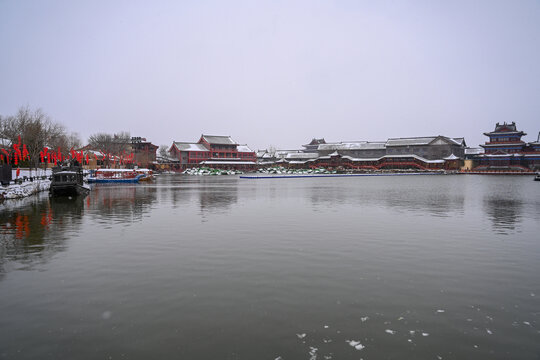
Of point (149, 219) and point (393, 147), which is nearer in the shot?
point (149, 219)

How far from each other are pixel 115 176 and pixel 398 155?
241ft

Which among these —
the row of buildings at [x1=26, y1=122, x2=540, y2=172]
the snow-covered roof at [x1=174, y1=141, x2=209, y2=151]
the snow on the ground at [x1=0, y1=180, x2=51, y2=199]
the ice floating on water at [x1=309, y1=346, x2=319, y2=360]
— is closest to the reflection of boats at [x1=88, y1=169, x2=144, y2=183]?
the snow on the ground at [x1=0, y1=180, x2=51, y2=199]

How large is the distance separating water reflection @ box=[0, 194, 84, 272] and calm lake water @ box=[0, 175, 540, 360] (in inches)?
4.4

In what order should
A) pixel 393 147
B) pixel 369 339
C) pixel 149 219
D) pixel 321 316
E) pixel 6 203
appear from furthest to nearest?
pixel 393 147 < pixel 6 203 < pixel 149 219 < pixel 321 316 < pixel 369 339

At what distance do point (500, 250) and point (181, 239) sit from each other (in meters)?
10.2

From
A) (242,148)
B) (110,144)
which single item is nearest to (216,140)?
(242,148)

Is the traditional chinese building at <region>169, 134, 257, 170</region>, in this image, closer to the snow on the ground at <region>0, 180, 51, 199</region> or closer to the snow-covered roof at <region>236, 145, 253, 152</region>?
the snow-covered roof at <region>236, 145, 253, 152</region>

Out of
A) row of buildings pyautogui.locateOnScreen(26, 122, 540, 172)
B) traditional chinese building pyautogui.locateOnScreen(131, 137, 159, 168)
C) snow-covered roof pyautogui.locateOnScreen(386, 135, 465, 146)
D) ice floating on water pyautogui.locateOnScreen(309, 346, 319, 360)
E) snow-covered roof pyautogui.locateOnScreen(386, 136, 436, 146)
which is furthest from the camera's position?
snow-covered roof pyautogui.locateOnScreen(386, 136, 436, 146)

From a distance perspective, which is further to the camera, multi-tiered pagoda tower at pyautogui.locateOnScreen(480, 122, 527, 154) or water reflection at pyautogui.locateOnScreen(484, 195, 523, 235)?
multi-tiered pagoda tower at pyautogui.locateOnScreen(480, 122, 527, 154)

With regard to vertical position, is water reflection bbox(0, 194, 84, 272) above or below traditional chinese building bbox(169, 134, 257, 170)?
below

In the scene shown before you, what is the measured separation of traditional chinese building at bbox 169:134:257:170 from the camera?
97.0m

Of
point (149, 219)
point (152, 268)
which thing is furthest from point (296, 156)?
point (152, 268)

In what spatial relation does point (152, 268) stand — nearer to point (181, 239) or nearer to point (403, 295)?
point (181, 239)

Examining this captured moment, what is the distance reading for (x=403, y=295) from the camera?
263 inches
